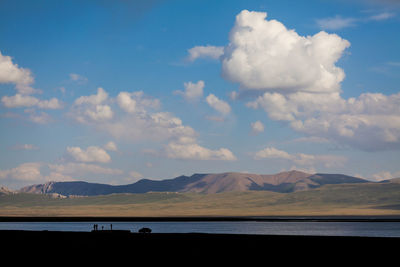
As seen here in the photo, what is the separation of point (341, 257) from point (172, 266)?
12.8m

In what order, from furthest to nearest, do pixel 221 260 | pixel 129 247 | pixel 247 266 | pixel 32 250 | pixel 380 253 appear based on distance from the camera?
pixel 129 247
pixel 32 250
pixel 380 253
pixel 221 260
pixel 247 266

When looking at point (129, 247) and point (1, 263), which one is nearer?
point (1, 263)

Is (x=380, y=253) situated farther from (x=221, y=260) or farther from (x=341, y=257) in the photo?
(x=221, y=260)

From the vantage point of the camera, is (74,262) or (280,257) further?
(280,257)

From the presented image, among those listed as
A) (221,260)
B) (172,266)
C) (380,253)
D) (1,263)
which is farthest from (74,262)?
(380,253)

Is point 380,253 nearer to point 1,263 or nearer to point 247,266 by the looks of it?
point 247,266

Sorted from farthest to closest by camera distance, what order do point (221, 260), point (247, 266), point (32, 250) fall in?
point (32, 250) → point (221, 260) → point (247, 266)

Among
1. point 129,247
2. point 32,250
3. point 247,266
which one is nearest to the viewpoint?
point 247,266

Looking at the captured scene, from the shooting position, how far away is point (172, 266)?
33094mm

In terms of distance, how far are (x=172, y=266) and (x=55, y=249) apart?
1560 centimetres

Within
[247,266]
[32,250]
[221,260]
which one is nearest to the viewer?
[247,266]

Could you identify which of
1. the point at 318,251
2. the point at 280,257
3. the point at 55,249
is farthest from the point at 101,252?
the point at 318,251

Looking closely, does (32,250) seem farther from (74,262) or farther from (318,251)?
(318,251)

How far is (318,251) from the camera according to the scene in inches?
1722
